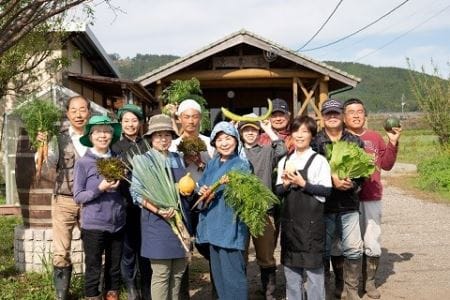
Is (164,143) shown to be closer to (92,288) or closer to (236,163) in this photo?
(236,163)

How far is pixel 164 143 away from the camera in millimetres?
4066

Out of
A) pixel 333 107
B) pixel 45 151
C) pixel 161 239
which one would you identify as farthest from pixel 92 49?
pixel 161 239

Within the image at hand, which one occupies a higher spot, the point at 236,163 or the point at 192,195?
the point at 236,163

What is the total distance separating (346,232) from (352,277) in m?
0.42

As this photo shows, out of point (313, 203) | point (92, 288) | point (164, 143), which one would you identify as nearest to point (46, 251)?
point (92, 288)

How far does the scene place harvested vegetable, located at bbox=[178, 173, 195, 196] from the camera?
3777 millimetres

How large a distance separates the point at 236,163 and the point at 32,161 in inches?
97.7

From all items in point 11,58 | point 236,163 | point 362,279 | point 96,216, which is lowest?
point 362,279

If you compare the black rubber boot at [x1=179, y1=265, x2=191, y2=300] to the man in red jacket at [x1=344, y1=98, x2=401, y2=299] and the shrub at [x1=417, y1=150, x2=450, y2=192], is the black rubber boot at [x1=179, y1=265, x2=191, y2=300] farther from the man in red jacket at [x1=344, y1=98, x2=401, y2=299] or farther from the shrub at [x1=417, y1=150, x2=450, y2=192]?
the shrub at [x1=417, y1=150, x2=450, y2=192]

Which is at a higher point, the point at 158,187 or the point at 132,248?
the point at 158,187

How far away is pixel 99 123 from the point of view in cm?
407

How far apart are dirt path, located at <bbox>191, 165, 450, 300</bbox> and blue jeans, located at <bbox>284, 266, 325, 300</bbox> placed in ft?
2.58

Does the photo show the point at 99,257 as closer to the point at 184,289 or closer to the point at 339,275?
the point at 184,289

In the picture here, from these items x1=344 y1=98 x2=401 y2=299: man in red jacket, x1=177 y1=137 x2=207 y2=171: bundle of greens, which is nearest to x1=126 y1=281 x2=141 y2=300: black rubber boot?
x1=177 y1=137 x2=207 y2=171: bundle of greens
